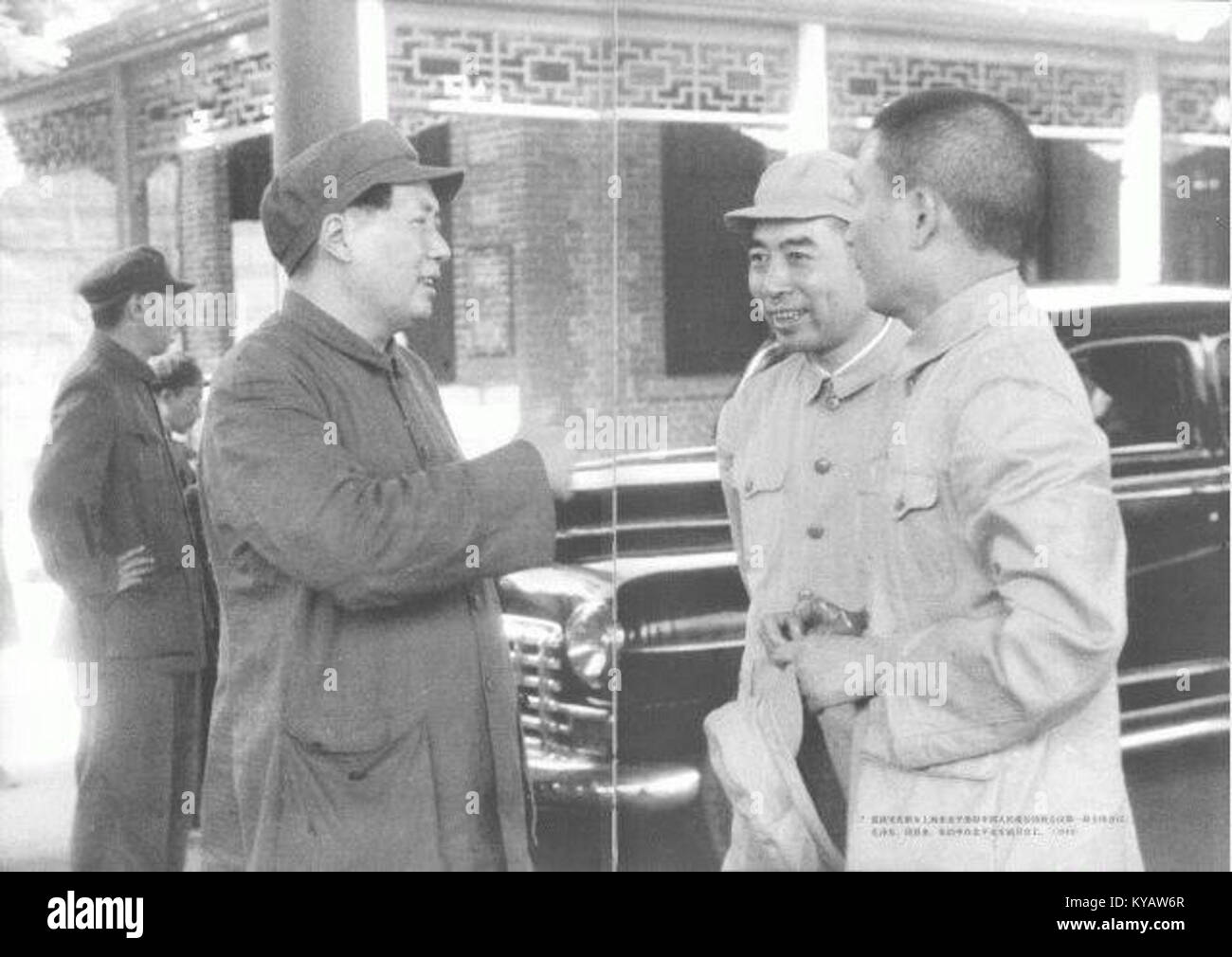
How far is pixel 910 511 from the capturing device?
2086mm

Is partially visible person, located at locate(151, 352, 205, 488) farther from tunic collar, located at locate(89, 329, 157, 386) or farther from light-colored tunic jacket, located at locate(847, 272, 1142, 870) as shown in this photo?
light-colored tunic jacket, located at locate(847, 272, 1142, 870)

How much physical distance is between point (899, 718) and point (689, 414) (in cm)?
102

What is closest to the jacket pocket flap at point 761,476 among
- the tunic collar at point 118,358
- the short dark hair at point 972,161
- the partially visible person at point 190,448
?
the short dark hair at point 972,161

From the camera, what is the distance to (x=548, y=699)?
9.83 ft

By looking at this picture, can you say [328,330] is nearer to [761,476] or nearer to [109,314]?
[109,314]

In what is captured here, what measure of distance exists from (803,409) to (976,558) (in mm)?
737

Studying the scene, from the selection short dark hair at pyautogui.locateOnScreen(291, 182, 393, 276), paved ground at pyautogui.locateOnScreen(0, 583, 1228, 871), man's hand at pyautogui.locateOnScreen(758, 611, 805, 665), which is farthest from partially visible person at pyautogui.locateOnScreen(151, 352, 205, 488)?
man's hand at pyautogui.locateOnScreen(758, 611, 805, 665)

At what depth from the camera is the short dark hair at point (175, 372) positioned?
2824 millimetres

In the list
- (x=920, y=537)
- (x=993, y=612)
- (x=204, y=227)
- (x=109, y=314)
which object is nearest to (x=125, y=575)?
(x=109, y=314)

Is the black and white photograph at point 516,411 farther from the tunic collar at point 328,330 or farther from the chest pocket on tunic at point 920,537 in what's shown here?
the chest pocket on tunic at point 920,537

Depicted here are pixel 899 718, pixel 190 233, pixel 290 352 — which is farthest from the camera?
pixel 190 233
